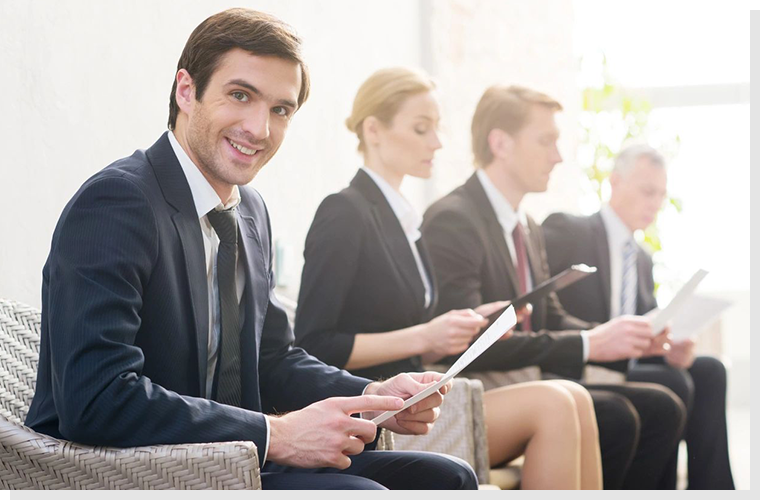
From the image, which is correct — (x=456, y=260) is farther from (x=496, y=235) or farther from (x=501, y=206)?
(x=501, y=206)

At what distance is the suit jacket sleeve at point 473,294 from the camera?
113 inches

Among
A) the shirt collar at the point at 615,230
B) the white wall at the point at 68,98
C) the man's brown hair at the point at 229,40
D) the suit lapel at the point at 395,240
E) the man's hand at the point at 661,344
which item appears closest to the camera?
the man's brown hair at the point at 229,40

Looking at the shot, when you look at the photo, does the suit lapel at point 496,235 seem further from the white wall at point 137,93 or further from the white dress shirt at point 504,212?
the white wall at point 137,93

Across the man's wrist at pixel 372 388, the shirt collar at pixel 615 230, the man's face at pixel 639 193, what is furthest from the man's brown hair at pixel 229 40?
the man's face at pixel 639 193

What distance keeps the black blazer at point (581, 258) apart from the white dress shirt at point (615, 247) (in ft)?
0.09

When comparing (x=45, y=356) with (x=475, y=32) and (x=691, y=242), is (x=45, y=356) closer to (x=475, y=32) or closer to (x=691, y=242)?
(x=475, y=32)

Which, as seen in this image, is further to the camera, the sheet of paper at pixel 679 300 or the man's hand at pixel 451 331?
the sheet of paper at pixel 679 300

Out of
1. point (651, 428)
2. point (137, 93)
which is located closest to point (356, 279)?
point (137, 93)

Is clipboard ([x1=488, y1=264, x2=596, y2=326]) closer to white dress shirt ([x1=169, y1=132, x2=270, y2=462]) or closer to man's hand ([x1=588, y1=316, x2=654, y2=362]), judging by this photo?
man's hand ([x1=588, y1=316, x2=654, y2=362])

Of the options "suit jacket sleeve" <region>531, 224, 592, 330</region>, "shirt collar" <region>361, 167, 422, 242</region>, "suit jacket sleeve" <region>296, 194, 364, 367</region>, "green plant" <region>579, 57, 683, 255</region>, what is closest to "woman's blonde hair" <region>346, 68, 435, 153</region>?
"shirt collar" <region>361, 167, 422, 242</region>

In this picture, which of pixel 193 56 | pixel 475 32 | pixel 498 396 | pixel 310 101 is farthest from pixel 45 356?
pixel 475 32

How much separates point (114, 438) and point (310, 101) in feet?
6.80

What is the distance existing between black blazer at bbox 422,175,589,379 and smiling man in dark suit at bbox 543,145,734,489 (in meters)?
0.78

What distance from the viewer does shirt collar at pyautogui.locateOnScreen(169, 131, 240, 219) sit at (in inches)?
69.0
